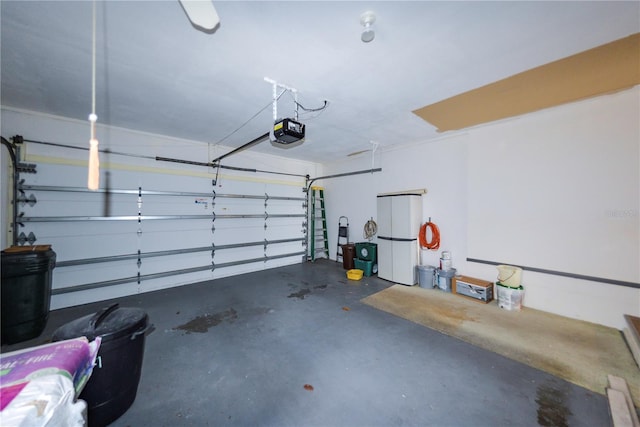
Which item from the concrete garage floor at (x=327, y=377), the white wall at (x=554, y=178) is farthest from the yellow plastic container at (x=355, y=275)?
the concrete garage floor at (x=327, y=377)

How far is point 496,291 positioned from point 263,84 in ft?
15.1

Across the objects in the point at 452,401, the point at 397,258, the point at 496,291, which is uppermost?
the point at 397,258

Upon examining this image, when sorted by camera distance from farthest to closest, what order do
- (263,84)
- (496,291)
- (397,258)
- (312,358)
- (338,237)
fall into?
(338,237)
(397,258)
(496,291)
(263,84)
(312,358)

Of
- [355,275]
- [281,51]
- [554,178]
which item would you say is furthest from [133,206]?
[554,178]

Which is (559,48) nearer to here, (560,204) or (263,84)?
(560,204)

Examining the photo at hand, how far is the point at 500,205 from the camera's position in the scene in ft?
12.3

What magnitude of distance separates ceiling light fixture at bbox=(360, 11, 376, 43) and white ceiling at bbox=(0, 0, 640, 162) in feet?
0.13

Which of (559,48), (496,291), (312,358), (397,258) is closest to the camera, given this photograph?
(559,48)

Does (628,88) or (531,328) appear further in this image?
(531,328)

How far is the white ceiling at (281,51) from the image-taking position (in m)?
1.66

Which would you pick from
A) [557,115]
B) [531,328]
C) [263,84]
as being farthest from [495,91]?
[531,328]

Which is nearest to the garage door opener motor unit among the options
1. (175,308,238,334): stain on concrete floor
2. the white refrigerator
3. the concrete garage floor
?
the concrete garage floor

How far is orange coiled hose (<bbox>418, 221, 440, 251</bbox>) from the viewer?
4.55 metres

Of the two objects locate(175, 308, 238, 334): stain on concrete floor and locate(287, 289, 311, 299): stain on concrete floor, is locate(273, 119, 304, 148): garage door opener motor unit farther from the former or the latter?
locate(287, 289, 311, 299): stain on concrete floor
